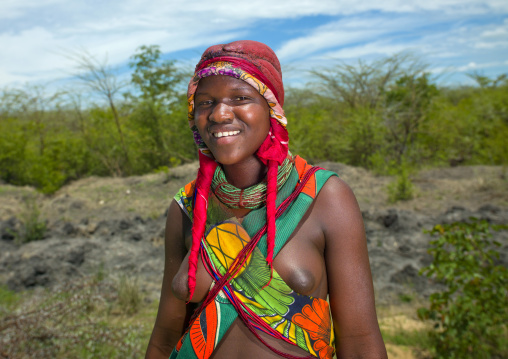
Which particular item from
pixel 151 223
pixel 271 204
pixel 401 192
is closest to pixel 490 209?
pixel 401 192

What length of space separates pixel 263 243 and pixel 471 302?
103 inches

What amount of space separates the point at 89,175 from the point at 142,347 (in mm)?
A: 11474

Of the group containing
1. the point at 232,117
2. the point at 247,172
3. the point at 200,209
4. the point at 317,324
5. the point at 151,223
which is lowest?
the point at 151,223

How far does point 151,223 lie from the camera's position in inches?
351

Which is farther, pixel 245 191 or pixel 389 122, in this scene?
pixel 389 122

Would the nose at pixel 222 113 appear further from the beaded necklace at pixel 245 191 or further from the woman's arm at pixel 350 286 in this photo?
the woman's arm at pixel 350 286

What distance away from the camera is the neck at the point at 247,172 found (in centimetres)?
152

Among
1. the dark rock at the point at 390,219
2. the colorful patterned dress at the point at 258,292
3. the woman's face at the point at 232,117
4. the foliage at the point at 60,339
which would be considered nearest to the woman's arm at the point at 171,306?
the colorful patterned dress at the point at 258,292

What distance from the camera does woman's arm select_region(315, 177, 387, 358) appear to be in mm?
1357

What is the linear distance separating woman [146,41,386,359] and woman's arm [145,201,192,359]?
96 millimetres

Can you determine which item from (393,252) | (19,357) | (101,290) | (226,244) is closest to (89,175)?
(101,290)

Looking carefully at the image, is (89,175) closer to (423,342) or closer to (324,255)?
(423,342)

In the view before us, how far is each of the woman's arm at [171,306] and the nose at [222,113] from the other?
1.41ft

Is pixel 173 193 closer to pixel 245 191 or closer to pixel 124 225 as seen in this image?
pixel 124 225
